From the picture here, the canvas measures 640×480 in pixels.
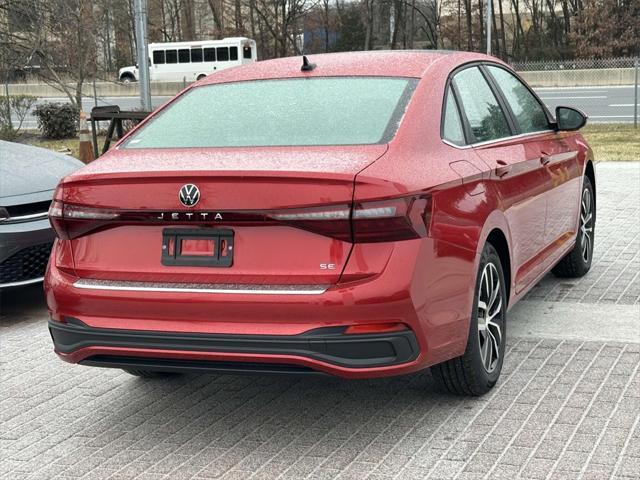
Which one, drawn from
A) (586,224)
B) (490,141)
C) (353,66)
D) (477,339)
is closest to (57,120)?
(586,224)

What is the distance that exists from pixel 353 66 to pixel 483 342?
4.91 feet

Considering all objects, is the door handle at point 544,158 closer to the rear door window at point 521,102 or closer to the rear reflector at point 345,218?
the rear door window at point 521,102

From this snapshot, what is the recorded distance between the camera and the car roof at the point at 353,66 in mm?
4609

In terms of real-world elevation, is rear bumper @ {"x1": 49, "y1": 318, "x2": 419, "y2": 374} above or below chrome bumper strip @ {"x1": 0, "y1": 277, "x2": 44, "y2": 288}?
above

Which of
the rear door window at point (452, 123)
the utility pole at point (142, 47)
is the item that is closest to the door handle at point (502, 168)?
the rear door window at point (452, 123)

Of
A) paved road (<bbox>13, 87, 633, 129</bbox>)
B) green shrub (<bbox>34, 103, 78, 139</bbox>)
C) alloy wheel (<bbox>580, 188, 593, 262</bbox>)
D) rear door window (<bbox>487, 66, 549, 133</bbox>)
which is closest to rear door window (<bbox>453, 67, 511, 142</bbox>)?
rear door window (<bbox>487, 66, 549, 133</bbox>)

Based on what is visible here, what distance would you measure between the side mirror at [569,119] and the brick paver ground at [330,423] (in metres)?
1.40

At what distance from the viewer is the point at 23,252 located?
6.34m

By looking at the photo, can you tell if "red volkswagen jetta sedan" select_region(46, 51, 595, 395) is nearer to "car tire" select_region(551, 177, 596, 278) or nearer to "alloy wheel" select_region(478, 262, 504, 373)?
"alloy wheel" select_region(478, 262, 504, 373)

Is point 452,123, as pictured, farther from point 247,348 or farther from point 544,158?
point 247,348

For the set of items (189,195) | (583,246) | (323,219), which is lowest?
(583,246)

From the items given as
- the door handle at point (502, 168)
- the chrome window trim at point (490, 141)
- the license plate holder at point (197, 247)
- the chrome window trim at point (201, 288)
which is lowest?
the chrome window trim at point (201, 288)

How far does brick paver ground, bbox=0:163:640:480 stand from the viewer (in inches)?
150

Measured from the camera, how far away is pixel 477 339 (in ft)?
14.2
